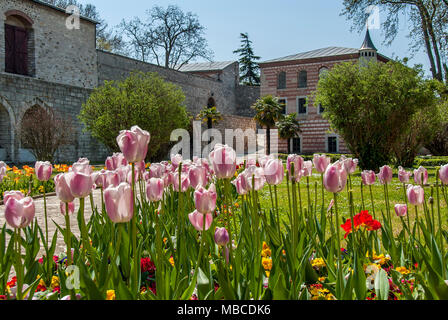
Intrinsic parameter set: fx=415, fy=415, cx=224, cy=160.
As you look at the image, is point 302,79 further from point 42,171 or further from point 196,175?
point 196,175

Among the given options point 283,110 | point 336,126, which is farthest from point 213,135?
point 336,126

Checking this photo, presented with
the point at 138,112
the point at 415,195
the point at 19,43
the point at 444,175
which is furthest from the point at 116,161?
the point at 19,43

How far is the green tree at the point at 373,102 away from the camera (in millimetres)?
12203

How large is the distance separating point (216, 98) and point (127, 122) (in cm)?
2169

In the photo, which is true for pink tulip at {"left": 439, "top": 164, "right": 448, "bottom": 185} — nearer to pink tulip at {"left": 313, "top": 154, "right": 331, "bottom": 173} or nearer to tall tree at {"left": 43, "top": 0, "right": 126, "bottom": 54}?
pink tulip at {"left": 313, "top": 154, "right": 331, "bottom": 173}

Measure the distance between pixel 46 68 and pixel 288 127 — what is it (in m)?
16.2

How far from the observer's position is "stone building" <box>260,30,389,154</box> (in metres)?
29.8

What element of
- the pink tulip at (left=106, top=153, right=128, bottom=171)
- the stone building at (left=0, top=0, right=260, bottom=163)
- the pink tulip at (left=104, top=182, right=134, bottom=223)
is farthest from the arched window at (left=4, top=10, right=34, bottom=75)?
the pink tulip at (left=104, top=182, right=134, bottom=223)

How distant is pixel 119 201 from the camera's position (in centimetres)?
129

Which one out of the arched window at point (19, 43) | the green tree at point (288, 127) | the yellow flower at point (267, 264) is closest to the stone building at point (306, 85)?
the green tree at point (288, 127)

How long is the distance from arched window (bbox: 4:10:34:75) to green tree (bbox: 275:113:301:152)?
1651cm

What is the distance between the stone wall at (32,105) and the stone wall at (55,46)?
1.26 metres
